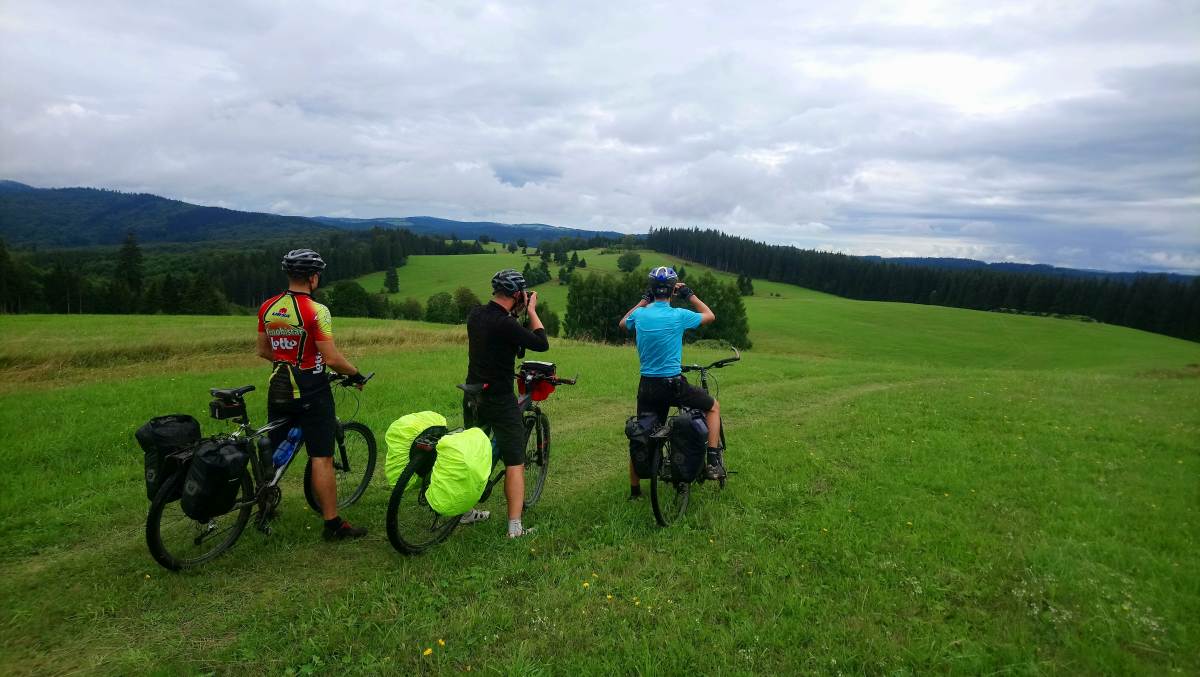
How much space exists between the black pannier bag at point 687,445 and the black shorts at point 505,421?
1.69 meters

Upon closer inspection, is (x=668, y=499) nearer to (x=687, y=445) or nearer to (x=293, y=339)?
(x=687, y=445)

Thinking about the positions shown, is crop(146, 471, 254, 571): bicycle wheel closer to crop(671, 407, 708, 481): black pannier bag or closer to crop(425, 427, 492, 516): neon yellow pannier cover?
crop(425, 427, 492, 516): neon yellow pannier cover

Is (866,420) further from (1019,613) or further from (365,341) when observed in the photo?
(365,341)

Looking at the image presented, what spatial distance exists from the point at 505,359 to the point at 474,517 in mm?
1884

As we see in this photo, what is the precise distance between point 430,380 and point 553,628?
11.3 m

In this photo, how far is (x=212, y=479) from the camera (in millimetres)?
4746

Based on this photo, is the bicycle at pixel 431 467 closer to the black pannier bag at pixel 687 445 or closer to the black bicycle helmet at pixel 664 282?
the black pannier bag at pixel 687 445

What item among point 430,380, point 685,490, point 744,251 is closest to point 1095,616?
point 685,490

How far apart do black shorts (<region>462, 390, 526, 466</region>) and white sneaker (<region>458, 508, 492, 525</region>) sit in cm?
77

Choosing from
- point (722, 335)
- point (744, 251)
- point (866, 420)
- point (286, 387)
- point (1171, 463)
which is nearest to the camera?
point (286, 387)

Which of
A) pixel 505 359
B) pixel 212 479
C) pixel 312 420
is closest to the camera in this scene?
pixel 212 479

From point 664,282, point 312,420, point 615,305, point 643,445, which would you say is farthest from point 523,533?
point 615,305

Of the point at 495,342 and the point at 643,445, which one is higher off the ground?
the point at 495,342

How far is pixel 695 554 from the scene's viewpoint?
17.7 ft
